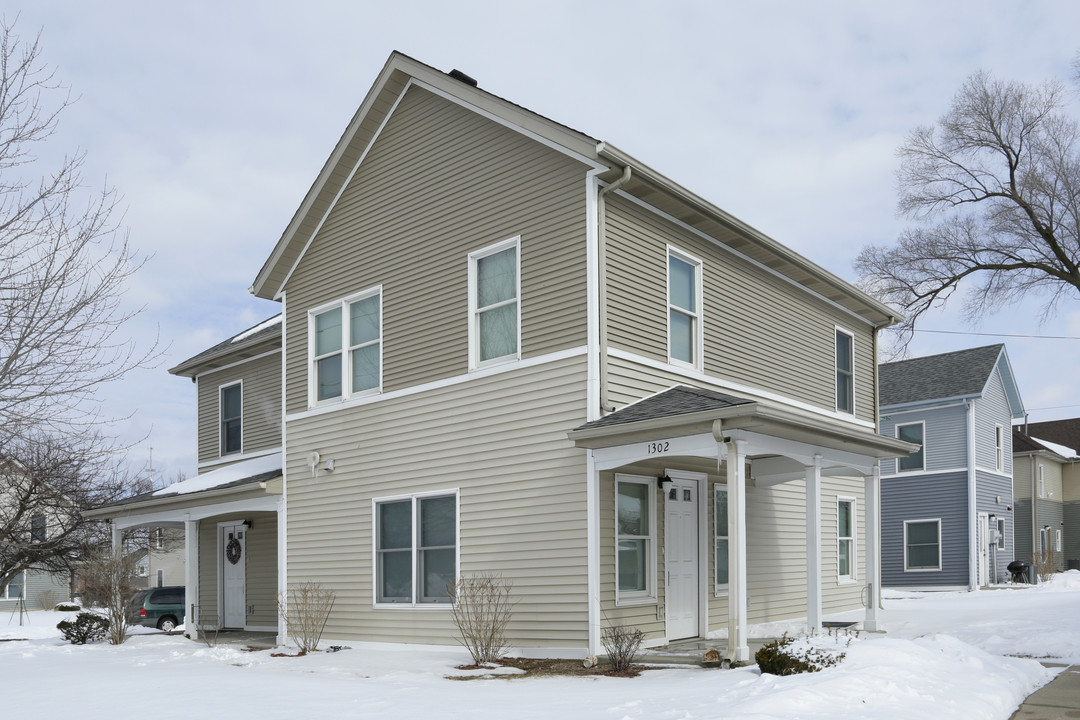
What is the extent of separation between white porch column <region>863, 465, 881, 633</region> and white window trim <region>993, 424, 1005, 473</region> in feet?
61.3

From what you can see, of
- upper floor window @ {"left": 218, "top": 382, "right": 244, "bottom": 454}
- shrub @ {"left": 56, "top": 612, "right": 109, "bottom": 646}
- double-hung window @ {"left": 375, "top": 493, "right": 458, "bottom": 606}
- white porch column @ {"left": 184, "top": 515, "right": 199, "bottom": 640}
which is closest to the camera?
double-hung window @ {"left": 375, "top": 493, "right": 458, "bottom": 606}

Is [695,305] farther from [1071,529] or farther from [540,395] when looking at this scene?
[1071,529]

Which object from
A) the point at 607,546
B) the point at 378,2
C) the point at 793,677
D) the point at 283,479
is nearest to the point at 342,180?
the point at 378,2

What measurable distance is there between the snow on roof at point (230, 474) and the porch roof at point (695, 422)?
26.5 ft

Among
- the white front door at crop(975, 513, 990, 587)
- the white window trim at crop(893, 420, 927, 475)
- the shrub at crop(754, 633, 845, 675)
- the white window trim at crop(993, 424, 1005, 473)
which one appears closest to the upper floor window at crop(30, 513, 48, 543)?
the shrub at crop(754, 633, 845, 675)

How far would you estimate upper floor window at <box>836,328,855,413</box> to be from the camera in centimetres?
1875

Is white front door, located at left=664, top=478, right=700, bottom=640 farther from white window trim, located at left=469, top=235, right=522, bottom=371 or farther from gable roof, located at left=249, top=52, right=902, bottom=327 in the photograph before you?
gable roof, located at left=249, top=52, right=902, bottom=327

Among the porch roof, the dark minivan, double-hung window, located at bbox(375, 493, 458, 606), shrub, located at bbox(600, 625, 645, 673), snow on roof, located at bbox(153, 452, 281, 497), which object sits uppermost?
the porch roof

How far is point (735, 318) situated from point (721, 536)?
3353mm

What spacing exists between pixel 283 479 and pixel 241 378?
518 cm

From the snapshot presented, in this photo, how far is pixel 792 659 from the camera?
941 cm

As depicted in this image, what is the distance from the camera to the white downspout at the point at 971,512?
93.4 ft

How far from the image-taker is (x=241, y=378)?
837 inches

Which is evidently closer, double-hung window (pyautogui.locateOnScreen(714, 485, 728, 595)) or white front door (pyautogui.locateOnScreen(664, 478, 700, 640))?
white front door (pyautogui.locateOnScreen(664, 478, 700, 640))
